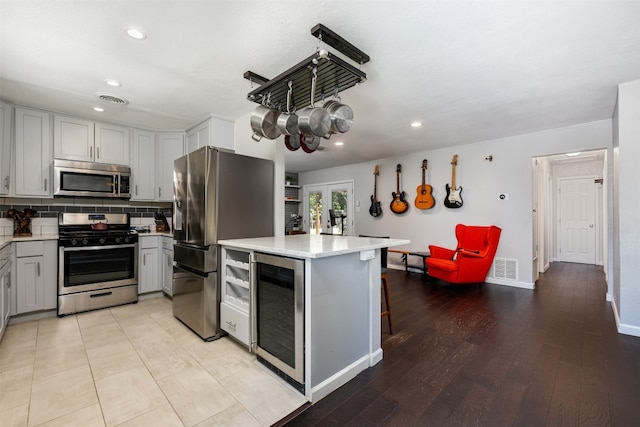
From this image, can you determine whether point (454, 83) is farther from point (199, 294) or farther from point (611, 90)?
point (199, 294)

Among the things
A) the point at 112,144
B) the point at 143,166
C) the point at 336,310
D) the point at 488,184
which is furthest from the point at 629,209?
the point at 112,144

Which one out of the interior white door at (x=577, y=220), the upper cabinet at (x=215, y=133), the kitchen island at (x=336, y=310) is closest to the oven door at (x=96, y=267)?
the upper cabinet at (x=215, y=133)

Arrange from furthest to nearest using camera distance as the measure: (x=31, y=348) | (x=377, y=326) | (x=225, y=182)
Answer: (x=225, y=182)
(x=31, y=348)
(x=377, y=326)

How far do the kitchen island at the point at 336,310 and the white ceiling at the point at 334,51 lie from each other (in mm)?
1449

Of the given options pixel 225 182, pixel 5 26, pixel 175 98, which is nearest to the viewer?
pixel 5 26

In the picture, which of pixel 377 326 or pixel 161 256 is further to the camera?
pixel 161 256

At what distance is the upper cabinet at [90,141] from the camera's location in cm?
346

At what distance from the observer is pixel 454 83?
264 centimetres

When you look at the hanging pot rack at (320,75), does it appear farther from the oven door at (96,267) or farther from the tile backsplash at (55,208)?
the tile backsplash at (55,208)

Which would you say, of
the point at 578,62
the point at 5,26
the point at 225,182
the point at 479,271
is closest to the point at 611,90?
the point at 578,62

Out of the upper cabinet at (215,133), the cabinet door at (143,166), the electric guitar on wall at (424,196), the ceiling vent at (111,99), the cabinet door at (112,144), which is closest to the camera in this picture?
the ceiling vent at (111,99)

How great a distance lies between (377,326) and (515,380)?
986 mm

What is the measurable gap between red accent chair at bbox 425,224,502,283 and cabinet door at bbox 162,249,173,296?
3.79m

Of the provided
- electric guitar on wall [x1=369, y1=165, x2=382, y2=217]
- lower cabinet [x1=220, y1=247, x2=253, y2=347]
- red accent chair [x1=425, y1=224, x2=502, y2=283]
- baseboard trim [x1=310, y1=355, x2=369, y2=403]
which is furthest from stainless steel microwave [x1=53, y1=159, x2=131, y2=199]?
red accent chair [x1=425, y1=224, x2=502, y2=283]
